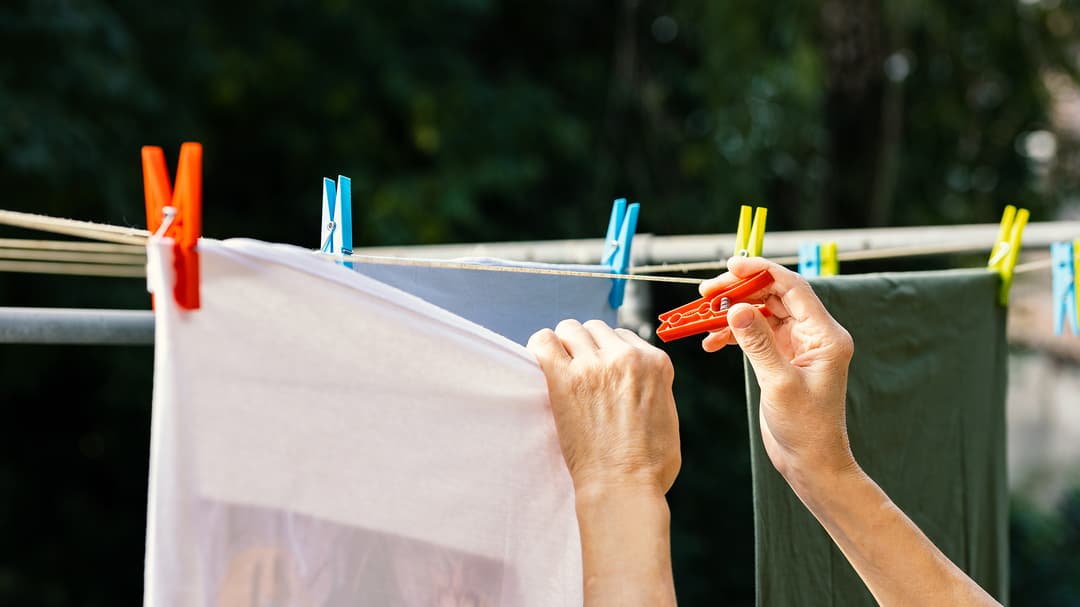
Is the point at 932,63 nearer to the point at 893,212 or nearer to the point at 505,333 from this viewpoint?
the point at 893,212

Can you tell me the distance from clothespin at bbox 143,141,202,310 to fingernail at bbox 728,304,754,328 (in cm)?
39

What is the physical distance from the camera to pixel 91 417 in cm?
441

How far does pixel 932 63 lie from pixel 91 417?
12.9 feet

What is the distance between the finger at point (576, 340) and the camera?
0.77 m

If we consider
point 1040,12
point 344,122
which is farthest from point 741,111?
point 344,122

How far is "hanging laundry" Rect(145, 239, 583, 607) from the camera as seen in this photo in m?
0.64

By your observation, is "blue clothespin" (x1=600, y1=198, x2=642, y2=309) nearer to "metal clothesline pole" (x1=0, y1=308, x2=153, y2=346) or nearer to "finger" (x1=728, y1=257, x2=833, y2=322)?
"finger" (x1=728, y1=257, x2=833, y2=322)

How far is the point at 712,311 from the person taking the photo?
33.1 inches

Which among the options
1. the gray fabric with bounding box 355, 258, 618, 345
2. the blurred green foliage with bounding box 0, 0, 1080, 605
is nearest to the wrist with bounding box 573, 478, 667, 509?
the gray fabric with bounding box 355, 258, 618, 345

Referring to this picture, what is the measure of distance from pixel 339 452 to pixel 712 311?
322mm

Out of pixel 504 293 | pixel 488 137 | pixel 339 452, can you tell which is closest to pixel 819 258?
pixel 504 293

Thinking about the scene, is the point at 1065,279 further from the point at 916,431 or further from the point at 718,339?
the point at 718,339

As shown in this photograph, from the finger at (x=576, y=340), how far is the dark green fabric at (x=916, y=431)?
0.63 feet

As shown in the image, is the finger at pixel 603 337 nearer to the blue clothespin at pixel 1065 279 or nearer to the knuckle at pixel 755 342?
the knuckle at pixel 755 342
